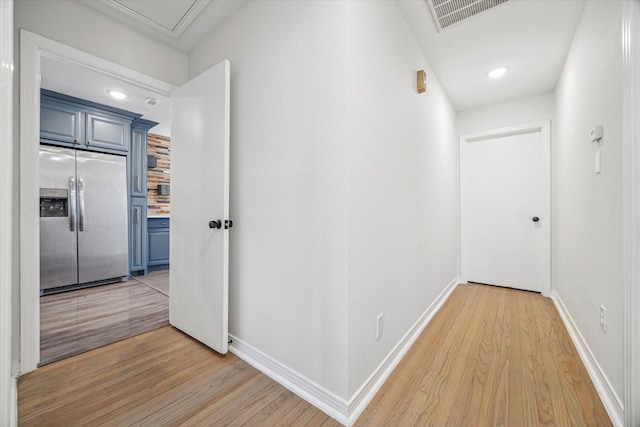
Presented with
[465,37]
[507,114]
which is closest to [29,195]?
[465,37]

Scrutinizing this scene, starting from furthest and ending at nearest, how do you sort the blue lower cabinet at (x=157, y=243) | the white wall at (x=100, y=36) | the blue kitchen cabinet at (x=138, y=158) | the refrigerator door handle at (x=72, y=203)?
the blue lower cabinet at (x=157, y=243)
the blue kitchen cabinet at (x=138, y=158)
the refrigerator door handle at (x=72, y=203)
the white wall at (x=100, y=36)

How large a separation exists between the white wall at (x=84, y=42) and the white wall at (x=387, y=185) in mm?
1767

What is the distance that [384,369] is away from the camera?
1524 millimetres

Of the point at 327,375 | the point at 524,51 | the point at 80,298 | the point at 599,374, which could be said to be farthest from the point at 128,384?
the point at 524,51

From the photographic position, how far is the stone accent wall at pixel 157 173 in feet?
14.6

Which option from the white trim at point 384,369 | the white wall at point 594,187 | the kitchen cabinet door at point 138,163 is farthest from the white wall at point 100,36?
the white wall at point 594,187

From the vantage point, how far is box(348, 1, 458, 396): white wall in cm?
128

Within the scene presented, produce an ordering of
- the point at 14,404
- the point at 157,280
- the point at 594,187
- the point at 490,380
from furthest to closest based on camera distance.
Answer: the point at 157,280, the point at 594,187, the point at 490,380, the point at 14,404

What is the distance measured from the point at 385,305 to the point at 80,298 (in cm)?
344

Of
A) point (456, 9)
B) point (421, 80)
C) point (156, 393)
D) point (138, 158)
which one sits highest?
point (456, 9)

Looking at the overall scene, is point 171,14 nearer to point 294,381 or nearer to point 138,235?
point 294,381

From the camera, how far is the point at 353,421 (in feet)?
3.96

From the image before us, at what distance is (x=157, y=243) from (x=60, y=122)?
2015 mm

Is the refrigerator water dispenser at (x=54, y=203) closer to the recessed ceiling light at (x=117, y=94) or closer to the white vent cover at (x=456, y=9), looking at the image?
the recessed ceiling light at (x=117, y=94)
